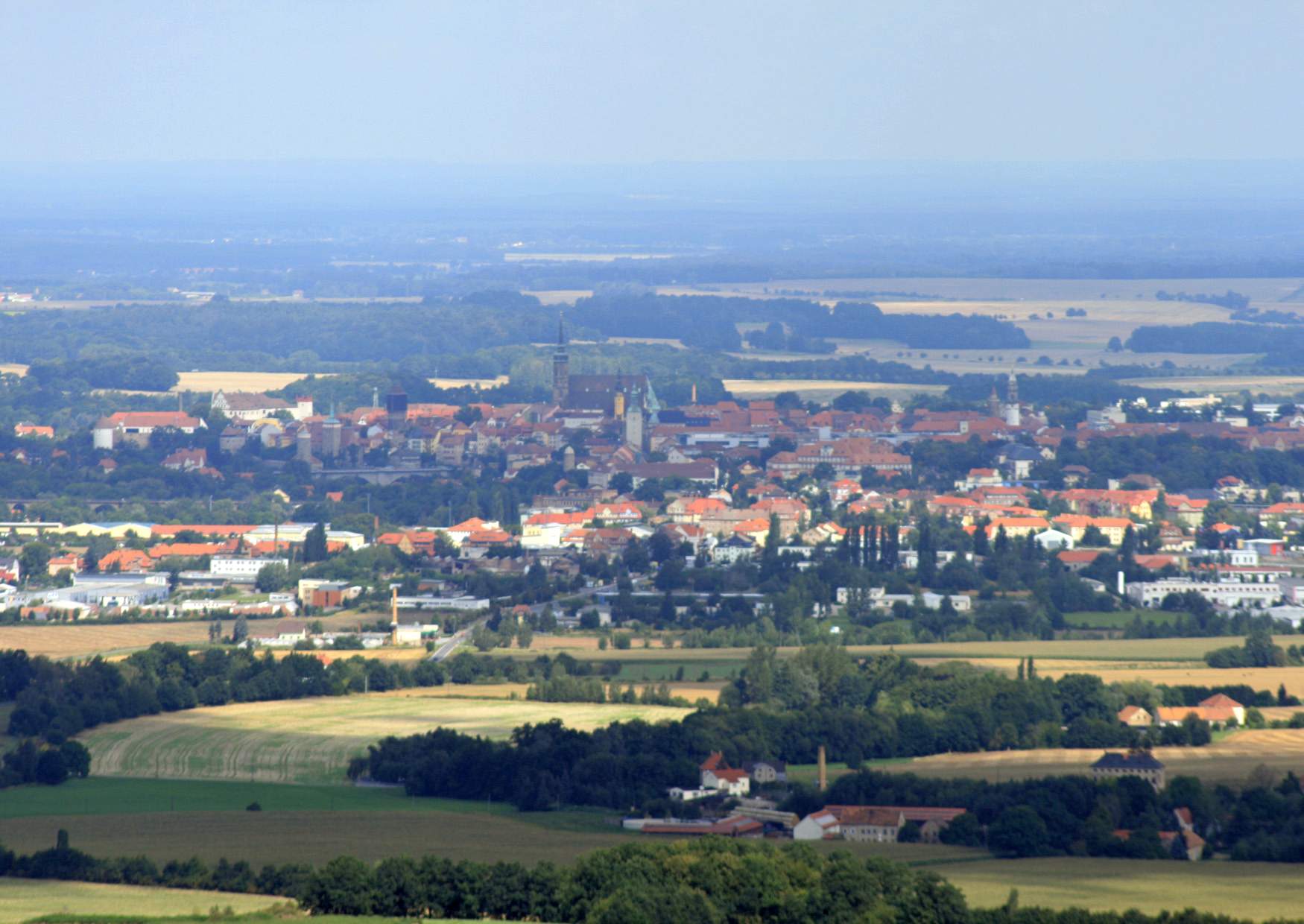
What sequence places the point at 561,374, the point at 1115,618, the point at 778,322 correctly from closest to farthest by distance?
1. the point at 1115,618
2. the point at 561,374
3. the point at 778,322

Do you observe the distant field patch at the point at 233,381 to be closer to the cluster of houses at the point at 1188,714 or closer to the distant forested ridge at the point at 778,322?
the distant forested ridge at the point at 778,322

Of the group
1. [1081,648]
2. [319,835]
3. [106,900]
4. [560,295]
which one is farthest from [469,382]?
[106,900]

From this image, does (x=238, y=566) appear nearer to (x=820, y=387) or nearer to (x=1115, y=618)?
(x=1115, y=618)

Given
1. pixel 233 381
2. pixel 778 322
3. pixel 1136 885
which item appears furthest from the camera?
pixel 778 322

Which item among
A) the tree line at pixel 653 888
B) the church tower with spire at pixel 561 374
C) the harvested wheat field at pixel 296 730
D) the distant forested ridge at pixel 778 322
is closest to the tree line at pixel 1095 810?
the tree line at pixel 653 888

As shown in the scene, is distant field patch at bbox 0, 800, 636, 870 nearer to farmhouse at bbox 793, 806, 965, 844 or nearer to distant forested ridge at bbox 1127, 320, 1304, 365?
farmhouse at bbox 793, 806, 965, 844

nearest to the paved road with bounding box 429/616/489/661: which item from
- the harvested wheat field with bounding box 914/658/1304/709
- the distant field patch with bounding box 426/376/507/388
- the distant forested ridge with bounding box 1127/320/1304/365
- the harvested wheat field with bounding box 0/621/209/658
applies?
the harvested wheat field with bounding box 0/621/209/658

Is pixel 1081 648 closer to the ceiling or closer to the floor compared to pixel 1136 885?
closer to the floor
